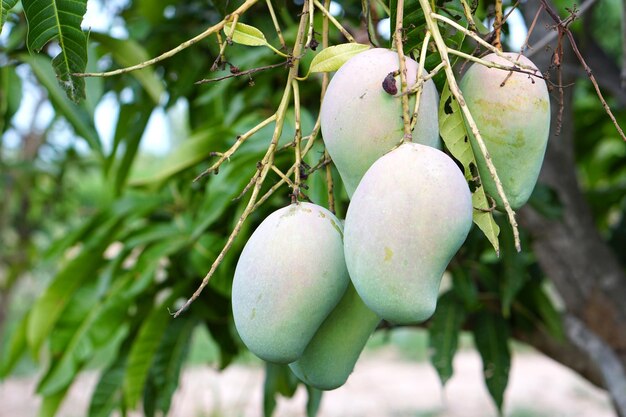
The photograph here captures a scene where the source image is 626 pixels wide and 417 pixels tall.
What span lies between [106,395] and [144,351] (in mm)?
120

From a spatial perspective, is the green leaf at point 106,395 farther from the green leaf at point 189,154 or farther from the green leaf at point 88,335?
the green leaf at point 189,154

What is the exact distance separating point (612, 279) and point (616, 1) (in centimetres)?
225

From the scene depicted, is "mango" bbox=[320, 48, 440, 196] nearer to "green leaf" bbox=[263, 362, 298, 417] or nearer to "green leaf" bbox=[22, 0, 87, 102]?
"green leaf" bbox=[22, 0, 87, 102]

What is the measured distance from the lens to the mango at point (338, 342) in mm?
437

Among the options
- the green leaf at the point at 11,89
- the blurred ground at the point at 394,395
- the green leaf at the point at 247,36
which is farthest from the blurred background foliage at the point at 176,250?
the blurred ground at the point at 394,395

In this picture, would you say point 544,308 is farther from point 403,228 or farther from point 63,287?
point 403,228

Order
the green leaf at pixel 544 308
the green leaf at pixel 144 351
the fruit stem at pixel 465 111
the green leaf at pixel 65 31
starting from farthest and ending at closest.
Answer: the green leaf at pixel 544 308 < the green leaf at pixel 144 351 < the green leaf at pixel 65 31 < the fruit stem at pixel 465 111

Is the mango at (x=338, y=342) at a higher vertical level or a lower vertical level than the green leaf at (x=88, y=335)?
higher

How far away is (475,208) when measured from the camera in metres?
0.43

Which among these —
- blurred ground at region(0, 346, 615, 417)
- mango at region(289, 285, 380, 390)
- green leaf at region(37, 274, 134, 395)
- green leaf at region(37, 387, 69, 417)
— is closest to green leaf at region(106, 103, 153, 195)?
green leaf at region(37, 274, 134, 395)

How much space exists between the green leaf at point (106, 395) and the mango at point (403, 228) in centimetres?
81

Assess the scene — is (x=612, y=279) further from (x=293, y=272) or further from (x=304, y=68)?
(x=293, y=272)

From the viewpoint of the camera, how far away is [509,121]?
0.42m

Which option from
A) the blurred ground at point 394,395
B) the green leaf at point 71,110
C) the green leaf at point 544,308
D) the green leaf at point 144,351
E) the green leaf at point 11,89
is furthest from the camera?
the blurred ground at point 394,395
